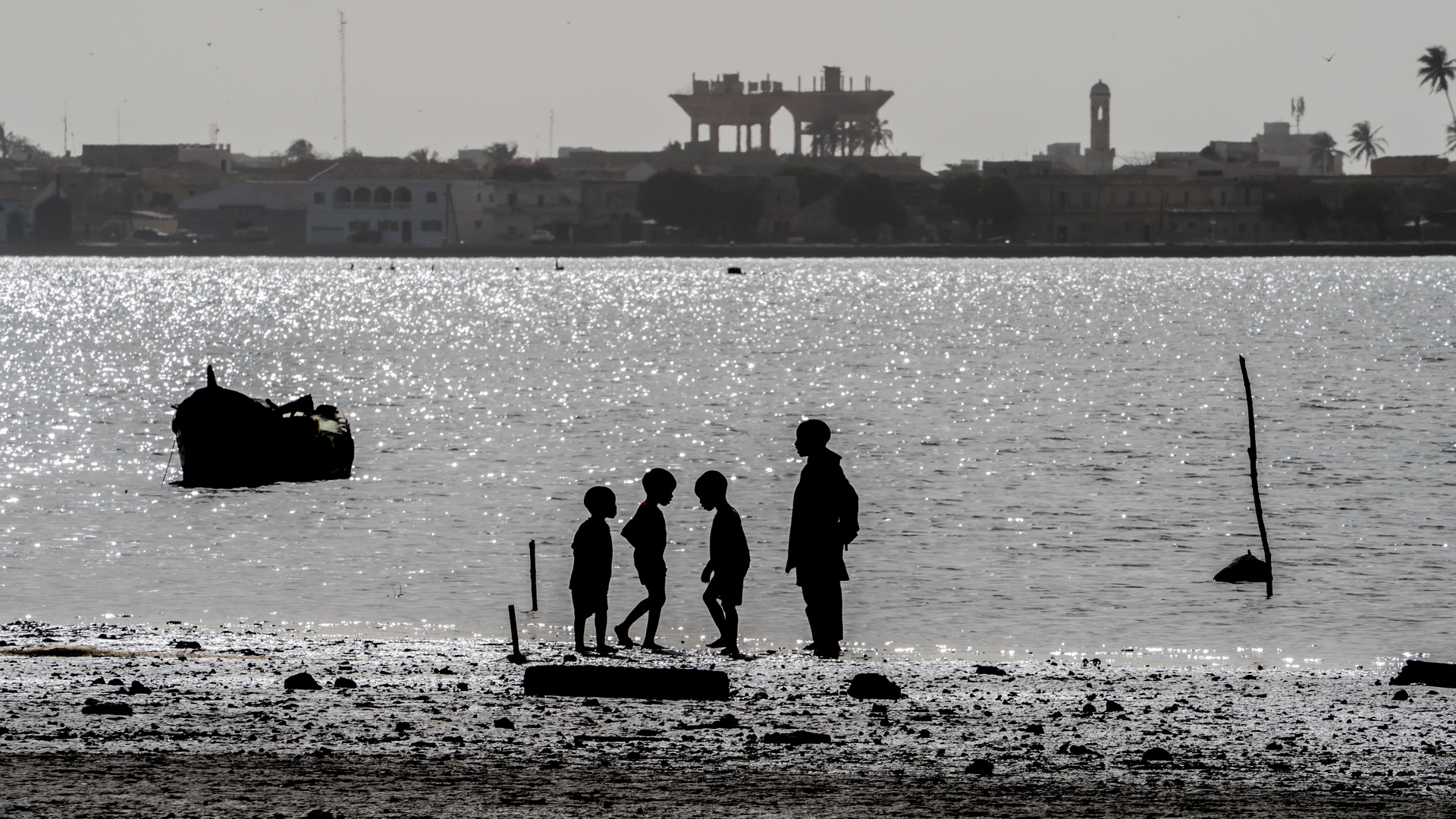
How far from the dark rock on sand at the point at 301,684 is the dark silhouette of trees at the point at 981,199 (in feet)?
537

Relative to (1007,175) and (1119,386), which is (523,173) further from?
(1119,386)

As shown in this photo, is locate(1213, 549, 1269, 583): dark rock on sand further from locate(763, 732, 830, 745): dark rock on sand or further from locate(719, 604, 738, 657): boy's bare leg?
locate(763, 732, 830, 745): dark rock on sand

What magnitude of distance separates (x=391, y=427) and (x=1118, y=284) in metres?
113

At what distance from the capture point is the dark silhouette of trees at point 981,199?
173375mm

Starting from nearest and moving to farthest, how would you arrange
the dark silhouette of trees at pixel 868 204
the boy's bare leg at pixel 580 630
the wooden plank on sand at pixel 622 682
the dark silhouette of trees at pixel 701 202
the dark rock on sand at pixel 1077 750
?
1. the dark rock on sand at pixel 1077 750
2. the wooden plank on sand at pixel 622 682
3. the boy's bare leg at pixel 580 630
4. the dark silhouette of trees at pixel 701 202
5. the dark silhouette of trees at pixel 868 204

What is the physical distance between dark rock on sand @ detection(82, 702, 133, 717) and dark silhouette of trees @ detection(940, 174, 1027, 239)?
164874mm

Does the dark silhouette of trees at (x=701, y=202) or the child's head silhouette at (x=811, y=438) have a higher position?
the dark silhouette of trees at (x=701, y=202)

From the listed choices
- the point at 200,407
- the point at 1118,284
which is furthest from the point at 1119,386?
the point at 1118,284

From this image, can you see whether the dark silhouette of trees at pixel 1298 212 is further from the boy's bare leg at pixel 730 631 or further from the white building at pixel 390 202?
the boy's bare leg at pixel 730 631

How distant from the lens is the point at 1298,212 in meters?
174

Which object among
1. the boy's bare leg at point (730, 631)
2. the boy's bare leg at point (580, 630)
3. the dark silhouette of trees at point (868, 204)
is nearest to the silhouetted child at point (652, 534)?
the boy's bare leg at point (580, 630)

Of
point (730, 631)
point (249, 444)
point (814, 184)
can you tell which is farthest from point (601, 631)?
point (814, 184)

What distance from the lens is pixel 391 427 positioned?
42.8 metres

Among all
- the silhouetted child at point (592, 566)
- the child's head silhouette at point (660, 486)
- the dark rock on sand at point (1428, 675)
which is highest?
the child's head silhouette at point (660, 486)
